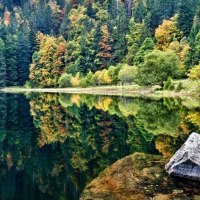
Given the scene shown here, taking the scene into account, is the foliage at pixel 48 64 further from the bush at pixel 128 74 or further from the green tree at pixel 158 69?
the green tree at pixel 158 69

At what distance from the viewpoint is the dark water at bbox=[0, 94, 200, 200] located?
16.0 meters

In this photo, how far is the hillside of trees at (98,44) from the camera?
93981mm

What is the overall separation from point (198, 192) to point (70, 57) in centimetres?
11408

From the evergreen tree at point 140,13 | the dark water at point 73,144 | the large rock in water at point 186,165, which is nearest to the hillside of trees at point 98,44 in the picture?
the evergreen tree at point 140,13

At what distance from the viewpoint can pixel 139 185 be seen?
1313cm

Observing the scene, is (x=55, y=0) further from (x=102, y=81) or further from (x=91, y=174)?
(x=91, y=174)

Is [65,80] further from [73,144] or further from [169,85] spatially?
[73,144]

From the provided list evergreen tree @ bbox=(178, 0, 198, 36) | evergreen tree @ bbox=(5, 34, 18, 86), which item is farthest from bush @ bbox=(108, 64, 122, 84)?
evergreen tree @ bbox=(5, 34, 18, 86)

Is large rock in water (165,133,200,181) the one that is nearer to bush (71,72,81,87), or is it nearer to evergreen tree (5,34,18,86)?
bush (71,72,81,87)

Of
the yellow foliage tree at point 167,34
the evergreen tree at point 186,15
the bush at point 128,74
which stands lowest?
the bush at point 128,74

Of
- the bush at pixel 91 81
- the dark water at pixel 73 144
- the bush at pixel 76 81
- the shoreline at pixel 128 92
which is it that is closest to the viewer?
the dark water at pixel 73 144

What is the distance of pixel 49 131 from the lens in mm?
31156

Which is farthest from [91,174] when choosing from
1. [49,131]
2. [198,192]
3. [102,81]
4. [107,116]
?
[102,81]

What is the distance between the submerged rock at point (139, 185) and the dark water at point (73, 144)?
112 centimetres
